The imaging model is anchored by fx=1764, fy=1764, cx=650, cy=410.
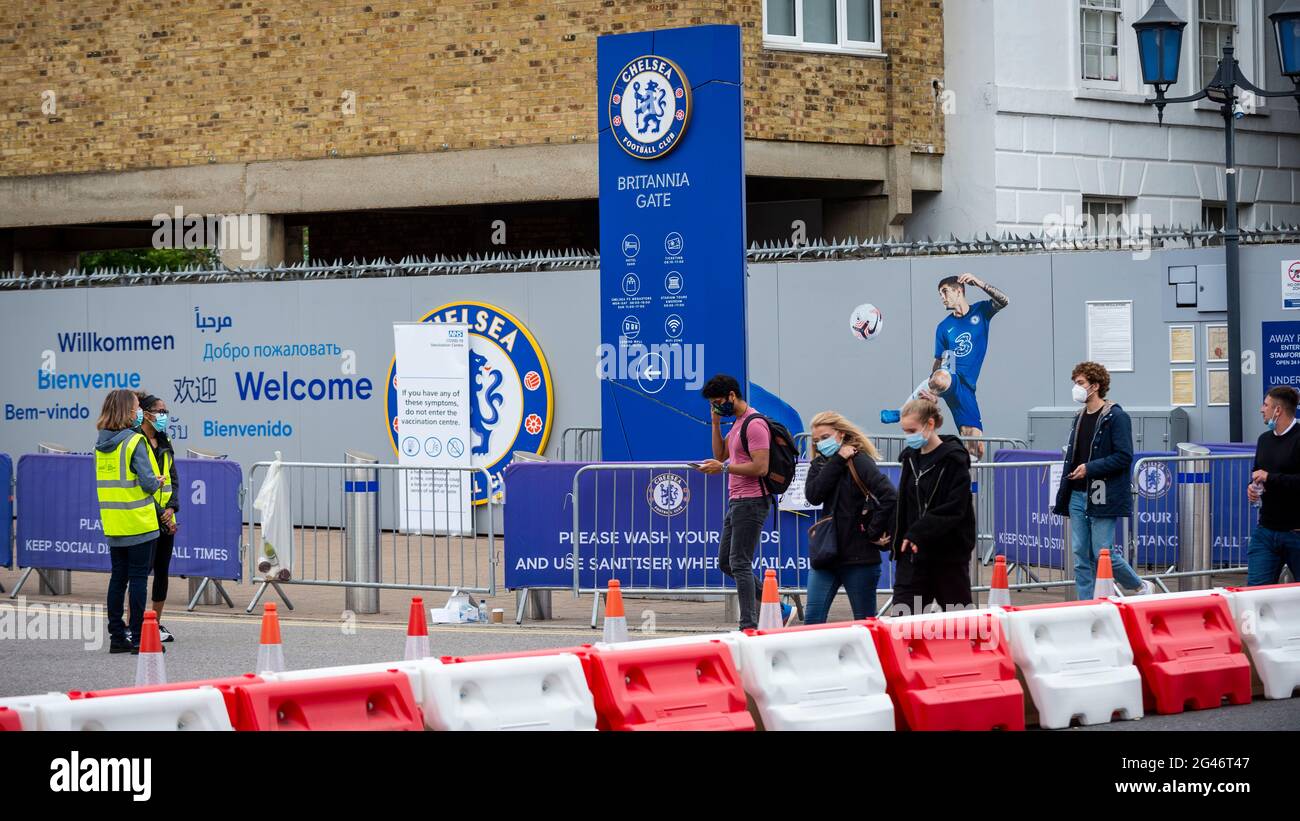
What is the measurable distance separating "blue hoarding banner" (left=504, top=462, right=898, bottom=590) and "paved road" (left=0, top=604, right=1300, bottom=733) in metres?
0.60

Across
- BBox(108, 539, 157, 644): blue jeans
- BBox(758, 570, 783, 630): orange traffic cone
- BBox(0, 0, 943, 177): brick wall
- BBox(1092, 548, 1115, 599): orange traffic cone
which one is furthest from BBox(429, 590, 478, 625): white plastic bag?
BBox(0, 0, 943, 177): brick wall

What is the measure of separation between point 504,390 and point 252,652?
803 cm

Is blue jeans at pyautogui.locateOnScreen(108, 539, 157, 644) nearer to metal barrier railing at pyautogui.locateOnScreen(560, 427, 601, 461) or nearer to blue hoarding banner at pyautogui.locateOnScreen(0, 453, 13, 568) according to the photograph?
blue hoarding banner at pyautogui.locateOnScreen(0, 453, 13, 568)

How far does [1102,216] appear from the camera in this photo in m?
24.7

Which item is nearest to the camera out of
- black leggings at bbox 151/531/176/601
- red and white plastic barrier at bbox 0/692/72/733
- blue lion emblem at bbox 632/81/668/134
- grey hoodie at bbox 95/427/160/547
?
red and white plastic barrier at bbox 0/692/72/733

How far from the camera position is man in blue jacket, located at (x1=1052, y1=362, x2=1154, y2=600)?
12.4 metres

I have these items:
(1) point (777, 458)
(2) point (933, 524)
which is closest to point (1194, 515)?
(1) point (777, 458)

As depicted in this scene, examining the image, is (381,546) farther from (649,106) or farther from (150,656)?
(150,656)

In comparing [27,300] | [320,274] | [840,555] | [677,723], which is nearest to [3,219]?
[27,300]

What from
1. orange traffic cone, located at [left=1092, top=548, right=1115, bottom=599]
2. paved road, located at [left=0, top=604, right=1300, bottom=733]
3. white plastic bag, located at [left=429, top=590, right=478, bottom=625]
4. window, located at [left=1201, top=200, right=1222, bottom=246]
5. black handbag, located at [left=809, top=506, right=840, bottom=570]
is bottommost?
paved road, located at [left=0, top=604, right=1300, bottom=733]

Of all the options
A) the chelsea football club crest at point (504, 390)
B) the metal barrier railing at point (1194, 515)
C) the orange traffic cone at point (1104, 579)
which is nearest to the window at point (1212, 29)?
the chelsea football club crest at point (504, 390)

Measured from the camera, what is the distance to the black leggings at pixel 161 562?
12.7 m
